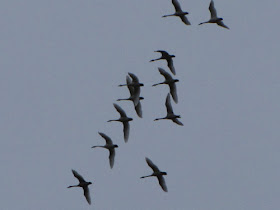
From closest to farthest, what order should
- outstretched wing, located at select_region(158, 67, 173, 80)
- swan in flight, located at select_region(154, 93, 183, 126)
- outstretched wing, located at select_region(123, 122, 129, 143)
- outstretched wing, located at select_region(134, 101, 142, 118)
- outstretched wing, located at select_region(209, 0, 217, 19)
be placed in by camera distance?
outstretched wing, located at select_region(134, 101, 142, 118) → outstretched wing, located at select_region(209, 0, 217, 19) → outstretched wing, located at select_region(123, 122, 129, 143) → outstretched wing, located at select_region(158, 67, 173, 80) → swan in flight, located at select_region(154, 93, 183, 126)

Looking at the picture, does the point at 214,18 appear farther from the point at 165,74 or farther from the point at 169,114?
the point at 169,114

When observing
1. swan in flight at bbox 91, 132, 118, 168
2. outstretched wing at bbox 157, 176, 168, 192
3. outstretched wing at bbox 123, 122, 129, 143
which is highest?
outstretched wing at bbox 123, 122, 129, 143

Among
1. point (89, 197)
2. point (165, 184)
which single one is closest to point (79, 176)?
point (89, 197)

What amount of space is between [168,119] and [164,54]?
4403 millimetres

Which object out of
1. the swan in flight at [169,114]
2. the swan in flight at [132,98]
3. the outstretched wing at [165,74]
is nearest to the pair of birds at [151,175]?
the swan in flight at [132,98]

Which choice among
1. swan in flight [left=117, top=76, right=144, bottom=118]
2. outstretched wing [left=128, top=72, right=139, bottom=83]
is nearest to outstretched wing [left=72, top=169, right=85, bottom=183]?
swan in flight [left=117, top=76, right=144, bottom=118]

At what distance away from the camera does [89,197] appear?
186 feet

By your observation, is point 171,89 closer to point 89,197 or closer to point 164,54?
point 164,54

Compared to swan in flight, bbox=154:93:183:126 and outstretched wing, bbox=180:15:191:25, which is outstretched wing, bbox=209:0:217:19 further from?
swan in flight, bbox=154:93:183:126

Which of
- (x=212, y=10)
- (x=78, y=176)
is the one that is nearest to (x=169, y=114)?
(x=78, y=176)

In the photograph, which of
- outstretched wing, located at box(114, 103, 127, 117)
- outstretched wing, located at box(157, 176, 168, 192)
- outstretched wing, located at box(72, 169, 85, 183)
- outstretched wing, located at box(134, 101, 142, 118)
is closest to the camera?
outstretched wing, located at box(157, 176, 168, 192)

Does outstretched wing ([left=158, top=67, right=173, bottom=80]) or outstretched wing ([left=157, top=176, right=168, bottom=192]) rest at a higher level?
outstretched wing ([left=158, top=67, right=173, bottom=80])

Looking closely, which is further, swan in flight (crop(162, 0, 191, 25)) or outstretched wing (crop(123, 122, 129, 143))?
outstretched wing (crop(123, 122, 129, 143))

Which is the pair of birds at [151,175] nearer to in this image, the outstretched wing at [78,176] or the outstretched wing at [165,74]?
the outstretched wing at [78,176]
